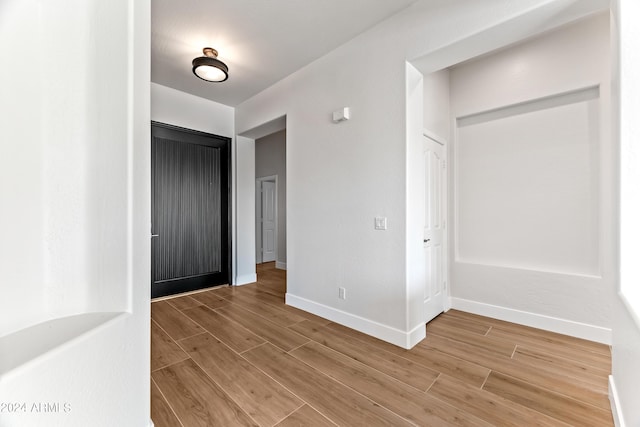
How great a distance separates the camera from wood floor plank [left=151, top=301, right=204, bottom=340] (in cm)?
252

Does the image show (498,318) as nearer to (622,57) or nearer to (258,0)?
(622,57)

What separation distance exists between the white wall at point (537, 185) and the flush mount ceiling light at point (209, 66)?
2.69 meters

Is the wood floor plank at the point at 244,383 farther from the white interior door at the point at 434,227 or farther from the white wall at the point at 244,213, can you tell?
the white wall at the point at 244,213

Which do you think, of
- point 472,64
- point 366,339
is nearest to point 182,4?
point 472,64

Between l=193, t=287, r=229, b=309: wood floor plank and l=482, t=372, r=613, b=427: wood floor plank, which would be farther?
l=193, t=287, r=229, b=309: wood floor plank

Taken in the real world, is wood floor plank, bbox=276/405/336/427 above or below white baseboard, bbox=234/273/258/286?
below

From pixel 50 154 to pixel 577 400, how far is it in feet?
9.82

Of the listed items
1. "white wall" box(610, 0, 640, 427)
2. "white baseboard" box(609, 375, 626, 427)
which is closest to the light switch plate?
"white wall" box(610, 0, 640, 427)

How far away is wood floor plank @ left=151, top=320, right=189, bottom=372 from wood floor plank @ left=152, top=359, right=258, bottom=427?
0.32 ft

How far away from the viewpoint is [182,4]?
85.7 inches

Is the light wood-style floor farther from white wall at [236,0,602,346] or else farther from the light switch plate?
A: the light switch plate

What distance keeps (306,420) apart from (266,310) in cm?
176

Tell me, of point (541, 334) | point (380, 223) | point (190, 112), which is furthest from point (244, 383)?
point (190, 112)

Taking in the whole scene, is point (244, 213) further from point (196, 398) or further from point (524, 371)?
point (524, 371)
